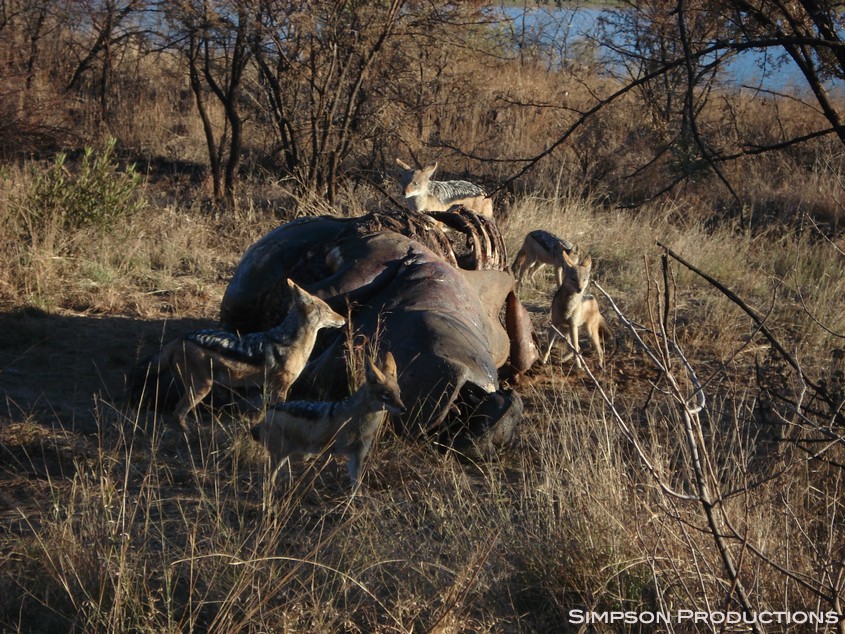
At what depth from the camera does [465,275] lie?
7.04 metres

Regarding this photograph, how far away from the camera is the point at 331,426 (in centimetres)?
505

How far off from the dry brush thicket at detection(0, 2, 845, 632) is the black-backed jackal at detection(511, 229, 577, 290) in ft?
0.84

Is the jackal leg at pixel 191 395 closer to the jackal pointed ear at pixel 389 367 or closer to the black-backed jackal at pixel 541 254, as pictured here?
the jackal pointed ear at pixel 389 367

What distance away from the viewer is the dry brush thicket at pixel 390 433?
3639 mm


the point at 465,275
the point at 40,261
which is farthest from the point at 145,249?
the point at 465,275

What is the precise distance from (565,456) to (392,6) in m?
8.31

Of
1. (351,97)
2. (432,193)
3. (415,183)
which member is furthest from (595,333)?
(351,97)

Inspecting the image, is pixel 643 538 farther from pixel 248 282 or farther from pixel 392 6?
pixel 392 6

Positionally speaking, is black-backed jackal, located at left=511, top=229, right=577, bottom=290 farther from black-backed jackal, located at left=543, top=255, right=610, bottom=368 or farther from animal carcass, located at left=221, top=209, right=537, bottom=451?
animal carcass, located at left=221, top=209, right=537, bottom=451

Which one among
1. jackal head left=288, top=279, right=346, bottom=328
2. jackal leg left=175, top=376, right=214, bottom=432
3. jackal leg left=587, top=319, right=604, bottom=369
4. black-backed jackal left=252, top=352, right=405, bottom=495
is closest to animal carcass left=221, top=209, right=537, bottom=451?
jackal head left=288, top=279, right=346, bottom=328

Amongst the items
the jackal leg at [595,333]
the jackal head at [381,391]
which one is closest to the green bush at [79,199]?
the jackal leg at [595,333]

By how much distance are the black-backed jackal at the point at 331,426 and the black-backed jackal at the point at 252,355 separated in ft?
2.79

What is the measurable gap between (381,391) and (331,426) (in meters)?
0.33

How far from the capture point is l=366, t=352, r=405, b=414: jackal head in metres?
4.90
